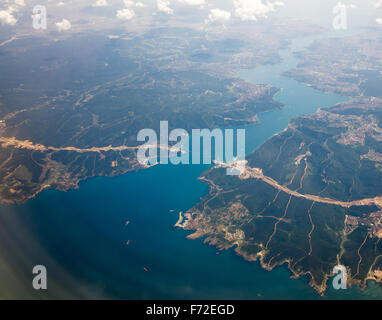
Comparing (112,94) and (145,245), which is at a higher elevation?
(112,94)

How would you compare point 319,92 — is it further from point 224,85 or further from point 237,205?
point 237,205

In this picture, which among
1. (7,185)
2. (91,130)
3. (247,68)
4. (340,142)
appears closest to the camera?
(7,185)

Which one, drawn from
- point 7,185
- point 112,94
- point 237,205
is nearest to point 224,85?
point 112,94

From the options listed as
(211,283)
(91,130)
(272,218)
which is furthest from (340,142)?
(91,130)

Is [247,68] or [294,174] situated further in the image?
[247,68]

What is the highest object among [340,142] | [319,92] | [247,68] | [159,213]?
[247,68]

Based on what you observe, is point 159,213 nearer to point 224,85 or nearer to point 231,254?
point 231,254

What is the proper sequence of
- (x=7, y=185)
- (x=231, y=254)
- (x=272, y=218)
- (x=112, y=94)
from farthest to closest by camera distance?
(x=112, y=94) < (x=7, y=185) < (x=272, y=218) < (x=231, y=254)
